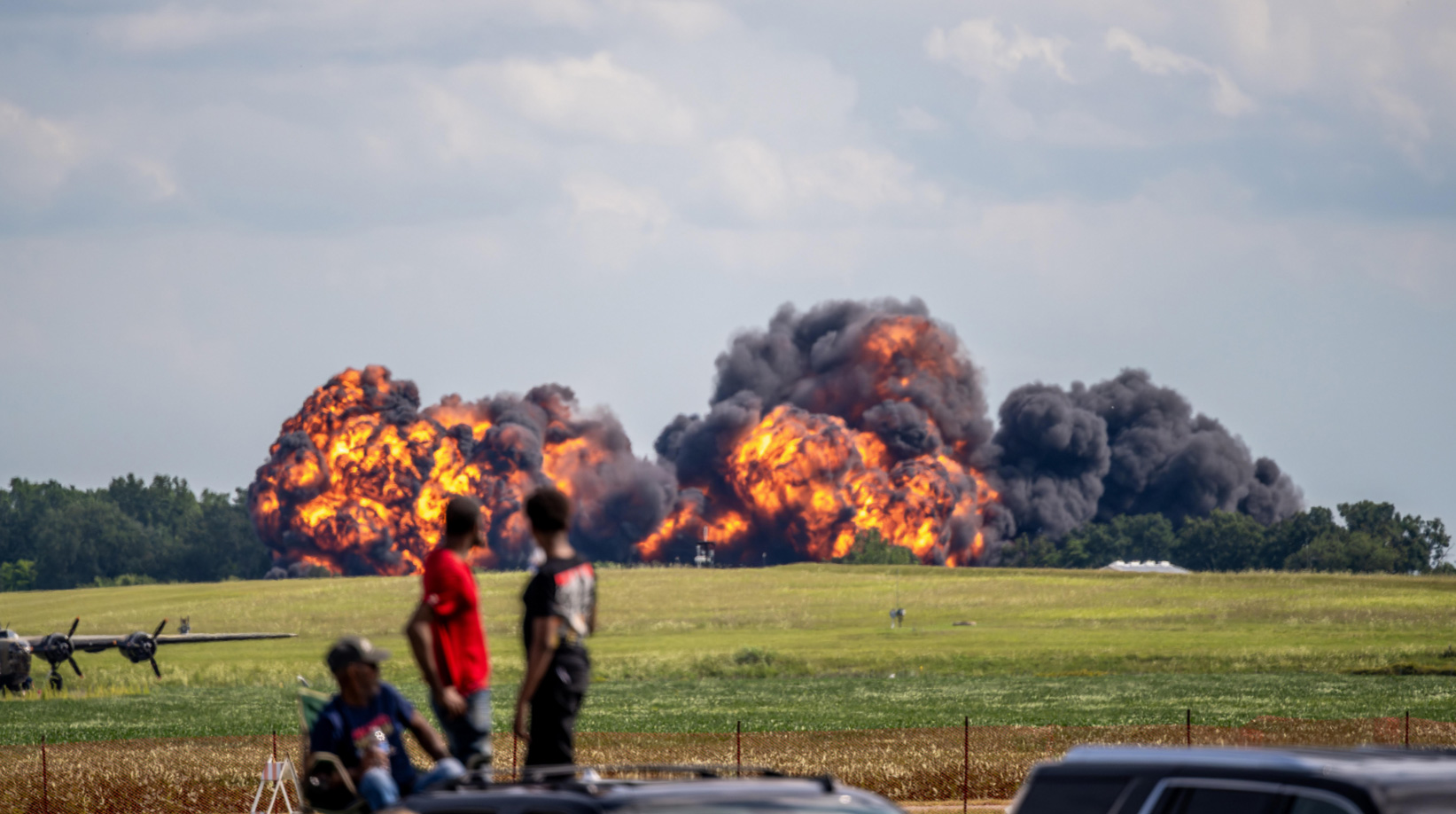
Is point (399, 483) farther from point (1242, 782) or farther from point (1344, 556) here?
point (1242, 782)

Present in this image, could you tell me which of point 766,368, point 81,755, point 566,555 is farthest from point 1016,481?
point 566,555

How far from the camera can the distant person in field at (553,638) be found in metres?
9.20

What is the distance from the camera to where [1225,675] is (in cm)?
6475

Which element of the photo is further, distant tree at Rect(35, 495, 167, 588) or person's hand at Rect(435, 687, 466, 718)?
distant tree at Rect(35, 495, 167, 588)

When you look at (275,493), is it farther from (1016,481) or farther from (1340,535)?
(1340,535)

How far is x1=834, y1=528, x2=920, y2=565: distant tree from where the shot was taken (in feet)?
492

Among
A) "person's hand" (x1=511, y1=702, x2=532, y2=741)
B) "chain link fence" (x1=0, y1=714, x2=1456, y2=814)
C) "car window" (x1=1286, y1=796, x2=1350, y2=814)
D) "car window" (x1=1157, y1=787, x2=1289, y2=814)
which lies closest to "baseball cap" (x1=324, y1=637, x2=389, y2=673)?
"person's hand" (x1=511, y1=702, x2=532, y2=741)

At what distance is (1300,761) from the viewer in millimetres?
7582

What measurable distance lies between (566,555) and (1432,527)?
574 ft

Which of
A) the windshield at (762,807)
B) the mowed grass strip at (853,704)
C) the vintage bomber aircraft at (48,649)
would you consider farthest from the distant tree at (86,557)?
the windshield at (762,807)

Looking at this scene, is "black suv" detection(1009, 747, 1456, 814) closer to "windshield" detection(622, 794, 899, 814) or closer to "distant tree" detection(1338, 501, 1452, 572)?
"windshield" detection(622, 794, 899, 814)

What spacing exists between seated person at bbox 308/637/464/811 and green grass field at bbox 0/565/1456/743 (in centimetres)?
3517

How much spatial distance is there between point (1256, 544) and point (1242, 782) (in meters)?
163

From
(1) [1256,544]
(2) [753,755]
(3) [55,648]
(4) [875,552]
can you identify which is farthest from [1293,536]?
(2) [753,755]
